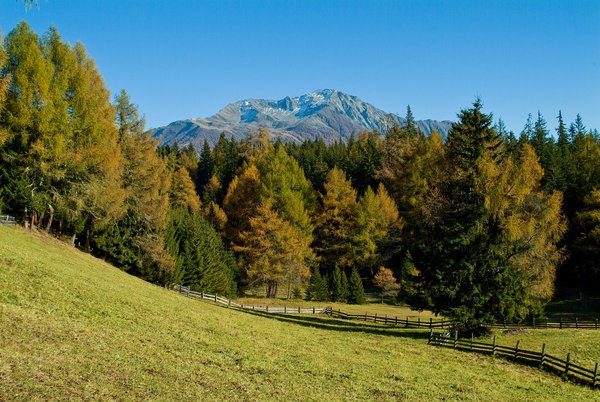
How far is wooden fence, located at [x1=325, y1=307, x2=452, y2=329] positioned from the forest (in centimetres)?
584

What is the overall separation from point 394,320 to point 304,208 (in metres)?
33.2

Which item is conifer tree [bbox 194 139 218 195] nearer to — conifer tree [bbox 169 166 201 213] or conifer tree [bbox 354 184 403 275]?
conifer tree [bbox 169 166 201 213]

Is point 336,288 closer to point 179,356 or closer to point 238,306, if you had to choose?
point 238,306

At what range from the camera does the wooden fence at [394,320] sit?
4205 cm

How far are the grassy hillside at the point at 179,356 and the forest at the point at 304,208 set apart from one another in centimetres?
804

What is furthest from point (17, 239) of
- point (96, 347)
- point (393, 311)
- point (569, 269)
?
point (569, 269)

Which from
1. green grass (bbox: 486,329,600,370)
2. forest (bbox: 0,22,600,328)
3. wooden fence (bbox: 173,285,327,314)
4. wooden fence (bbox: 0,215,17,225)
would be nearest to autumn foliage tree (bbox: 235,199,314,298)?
forest (bbox: 0,22,600,328)

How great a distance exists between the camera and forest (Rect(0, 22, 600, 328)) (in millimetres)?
34344

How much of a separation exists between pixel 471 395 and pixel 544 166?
6322cm

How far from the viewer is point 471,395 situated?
19906 millimetres

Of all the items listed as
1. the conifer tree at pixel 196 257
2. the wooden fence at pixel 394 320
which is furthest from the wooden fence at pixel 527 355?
the conifer tree at pixel 196 257

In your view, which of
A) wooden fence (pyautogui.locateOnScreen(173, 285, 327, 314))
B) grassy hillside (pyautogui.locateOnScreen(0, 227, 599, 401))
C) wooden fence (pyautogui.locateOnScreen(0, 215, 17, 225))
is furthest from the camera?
wooden fence (pyautogui.locateOnScreen(173, 285, 327, 314))

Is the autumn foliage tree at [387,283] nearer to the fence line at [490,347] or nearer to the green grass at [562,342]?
the fence line at [490,347]

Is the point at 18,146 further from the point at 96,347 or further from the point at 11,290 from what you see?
the point at 96,347
